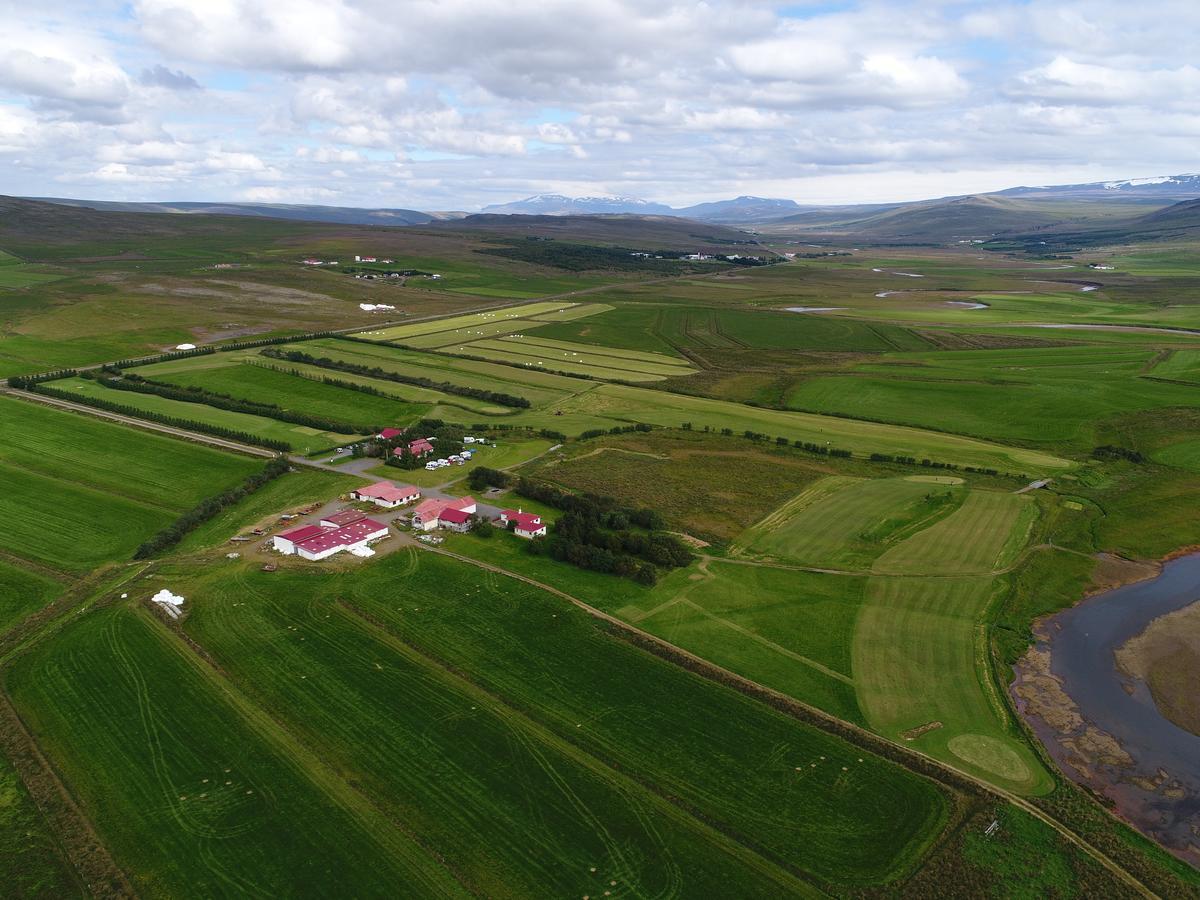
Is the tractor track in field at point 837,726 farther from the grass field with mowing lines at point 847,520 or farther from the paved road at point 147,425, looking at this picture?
the paved road at point 147,425

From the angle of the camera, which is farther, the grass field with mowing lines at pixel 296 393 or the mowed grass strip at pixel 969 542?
the grass field with mowing lines at pixel 296 393

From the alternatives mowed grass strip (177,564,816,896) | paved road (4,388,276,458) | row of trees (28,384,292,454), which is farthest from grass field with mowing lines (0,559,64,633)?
row of trees (28,384,292,454)

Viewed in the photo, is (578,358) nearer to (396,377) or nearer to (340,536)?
(396,377)

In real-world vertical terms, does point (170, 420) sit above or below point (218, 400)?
below

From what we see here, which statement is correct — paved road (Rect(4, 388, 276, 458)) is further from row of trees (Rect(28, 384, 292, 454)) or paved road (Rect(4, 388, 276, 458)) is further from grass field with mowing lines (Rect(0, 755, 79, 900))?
grass field with mowing lines (Rect(0, 755, 79, 900))

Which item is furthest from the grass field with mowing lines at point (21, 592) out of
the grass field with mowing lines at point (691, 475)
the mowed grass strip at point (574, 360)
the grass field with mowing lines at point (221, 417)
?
the mowed grass strip at point (574, 360)

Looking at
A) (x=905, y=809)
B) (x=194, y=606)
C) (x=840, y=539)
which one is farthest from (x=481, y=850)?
(x=840, y=539)

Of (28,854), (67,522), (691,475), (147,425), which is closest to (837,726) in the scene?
(28,854)
